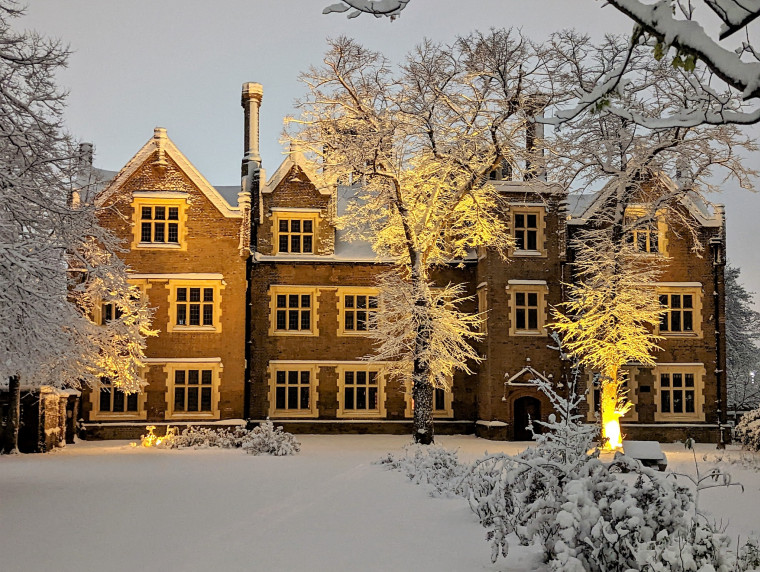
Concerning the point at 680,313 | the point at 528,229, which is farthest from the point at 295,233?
the point at 680,313

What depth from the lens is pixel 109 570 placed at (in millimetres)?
7859

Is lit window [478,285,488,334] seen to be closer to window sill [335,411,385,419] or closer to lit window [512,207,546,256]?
lit window [512,207,546,256]

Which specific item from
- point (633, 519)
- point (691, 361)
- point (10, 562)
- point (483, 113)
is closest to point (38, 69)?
point (10, 562)

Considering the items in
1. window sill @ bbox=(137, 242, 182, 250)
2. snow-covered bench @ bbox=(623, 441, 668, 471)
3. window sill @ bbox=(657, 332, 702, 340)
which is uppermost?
window sill @ bbox=(137, 242, 182, 250)

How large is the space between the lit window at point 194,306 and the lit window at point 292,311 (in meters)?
2.08

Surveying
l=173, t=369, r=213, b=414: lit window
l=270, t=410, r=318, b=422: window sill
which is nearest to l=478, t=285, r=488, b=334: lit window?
l=270, t=410, r=318, b=422: window sill

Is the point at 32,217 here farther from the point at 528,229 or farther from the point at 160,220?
the point at 528,229

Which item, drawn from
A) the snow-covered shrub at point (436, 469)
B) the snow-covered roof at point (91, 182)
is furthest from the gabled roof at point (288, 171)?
the snow-covered shrub at point (436, 469)

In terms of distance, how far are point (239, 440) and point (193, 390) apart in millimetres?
4577

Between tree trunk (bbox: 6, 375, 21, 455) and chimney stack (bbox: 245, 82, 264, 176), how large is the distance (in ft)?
41.5

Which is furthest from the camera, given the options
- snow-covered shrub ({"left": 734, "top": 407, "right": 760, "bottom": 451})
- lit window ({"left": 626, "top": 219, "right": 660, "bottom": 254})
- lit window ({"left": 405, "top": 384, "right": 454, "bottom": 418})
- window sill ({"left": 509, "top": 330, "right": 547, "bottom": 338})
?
lit window ({"left": 405, "top": 384, "right": 454, "bottom": 418})

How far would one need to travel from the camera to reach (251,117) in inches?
1200

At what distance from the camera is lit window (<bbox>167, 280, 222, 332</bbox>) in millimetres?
27484

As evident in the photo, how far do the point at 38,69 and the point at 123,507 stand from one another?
23.6 ft
